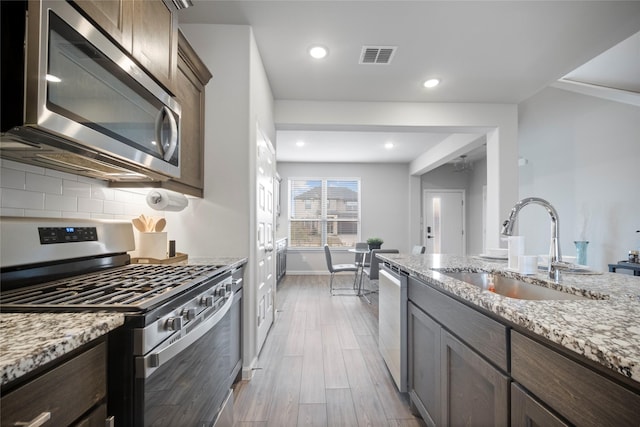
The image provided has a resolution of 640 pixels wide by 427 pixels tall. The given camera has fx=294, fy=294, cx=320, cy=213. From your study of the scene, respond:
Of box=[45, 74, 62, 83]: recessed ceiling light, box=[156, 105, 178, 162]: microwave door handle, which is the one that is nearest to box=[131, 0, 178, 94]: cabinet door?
box=[156, 105, 178, 162]: microwave door handle

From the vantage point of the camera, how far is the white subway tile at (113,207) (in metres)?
1.58

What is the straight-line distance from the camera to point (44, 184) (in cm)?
121

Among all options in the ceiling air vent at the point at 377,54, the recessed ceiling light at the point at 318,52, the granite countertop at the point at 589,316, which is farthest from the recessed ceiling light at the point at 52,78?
the ceiling air vent at the point at 377,54

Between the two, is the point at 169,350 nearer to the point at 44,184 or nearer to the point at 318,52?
the point at 44,184

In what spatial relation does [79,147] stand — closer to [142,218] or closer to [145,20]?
[145,20]

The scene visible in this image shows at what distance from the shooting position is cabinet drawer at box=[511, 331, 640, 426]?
1.76 feet

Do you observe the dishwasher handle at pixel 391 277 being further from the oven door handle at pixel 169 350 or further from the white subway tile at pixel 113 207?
the white subway tile at pixel 113 207

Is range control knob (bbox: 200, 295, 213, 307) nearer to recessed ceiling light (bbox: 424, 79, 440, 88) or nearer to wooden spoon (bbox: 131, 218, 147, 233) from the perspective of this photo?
wooden spoon (bbox: 131, 218, 147, 233)

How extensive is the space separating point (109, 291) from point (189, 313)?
0.28 metres

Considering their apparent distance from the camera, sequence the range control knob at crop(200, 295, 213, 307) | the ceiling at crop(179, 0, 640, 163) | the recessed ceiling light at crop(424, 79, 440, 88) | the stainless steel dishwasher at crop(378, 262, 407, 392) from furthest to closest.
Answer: the recessed ceiling light at crop(424, 79, 440, 88) < the ceiling at crop(179, 0, 640, 163) < the stainless steel dishwasher at crop(378, 262, 407, 392) < the range control knob at crop(200, 295, 213, 307)

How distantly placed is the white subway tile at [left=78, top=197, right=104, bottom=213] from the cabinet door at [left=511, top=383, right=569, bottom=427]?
1.85m

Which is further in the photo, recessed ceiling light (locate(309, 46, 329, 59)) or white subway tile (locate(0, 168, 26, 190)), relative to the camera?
recessed ceiling light (locate(309, 46, 329, 59))

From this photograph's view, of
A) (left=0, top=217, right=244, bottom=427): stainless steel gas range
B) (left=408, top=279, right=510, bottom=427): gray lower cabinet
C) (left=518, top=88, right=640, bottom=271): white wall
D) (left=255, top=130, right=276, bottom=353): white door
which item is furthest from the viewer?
(left=518, top=88, right=640, bottom=271): white wall

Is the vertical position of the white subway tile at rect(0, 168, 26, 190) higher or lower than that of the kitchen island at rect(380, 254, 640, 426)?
higher
